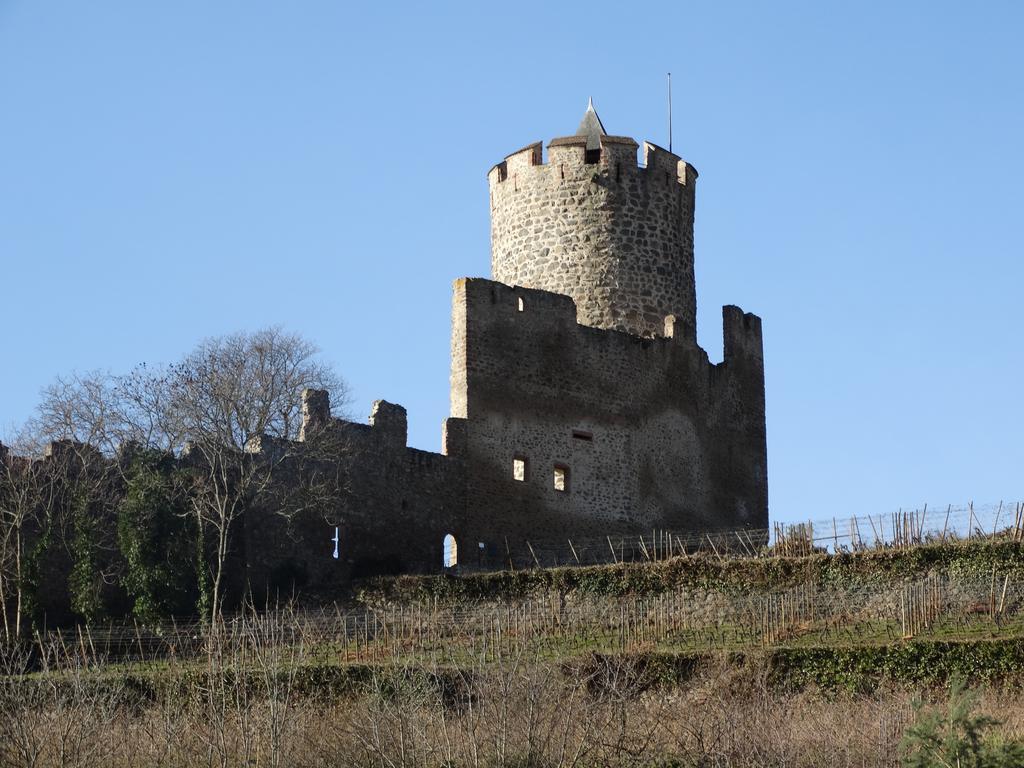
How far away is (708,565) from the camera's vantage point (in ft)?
113

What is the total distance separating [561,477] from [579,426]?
94 cm

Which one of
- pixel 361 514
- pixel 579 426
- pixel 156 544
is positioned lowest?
pixel 156 544

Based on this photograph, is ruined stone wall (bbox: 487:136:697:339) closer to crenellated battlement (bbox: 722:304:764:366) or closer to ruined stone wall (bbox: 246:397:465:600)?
crenellated battlement (bbox: 722:304:764:366)

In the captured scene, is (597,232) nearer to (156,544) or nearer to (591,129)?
(591,129)

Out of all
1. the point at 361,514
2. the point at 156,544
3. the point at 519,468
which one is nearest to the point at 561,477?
the point at 519,468

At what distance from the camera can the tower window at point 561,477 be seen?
126 feet

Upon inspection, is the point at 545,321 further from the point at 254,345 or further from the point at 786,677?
the point at 786,677

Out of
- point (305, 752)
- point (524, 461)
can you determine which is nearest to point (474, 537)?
point (524, 461)

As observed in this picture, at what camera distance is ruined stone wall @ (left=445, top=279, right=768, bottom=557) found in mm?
37750

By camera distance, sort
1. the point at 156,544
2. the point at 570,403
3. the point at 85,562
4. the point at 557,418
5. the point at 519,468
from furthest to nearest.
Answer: the point at 570,403 → the point at 557,418 → the point at 519,468 → the point at 156,544 → the point at 85,562

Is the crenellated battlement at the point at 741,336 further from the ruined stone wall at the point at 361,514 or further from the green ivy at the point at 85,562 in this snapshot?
the green ivy at the point at 85,562

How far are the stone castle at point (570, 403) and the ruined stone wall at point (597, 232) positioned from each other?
1.4 inches

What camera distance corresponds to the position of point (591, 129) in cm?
4209

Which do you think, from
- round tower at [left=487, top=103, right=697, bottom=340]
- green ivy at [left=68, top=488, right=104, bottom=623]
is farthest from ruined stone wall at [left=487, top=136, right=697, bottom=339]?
green ivy at [left=68, top=488, right=104, bottom=623]
